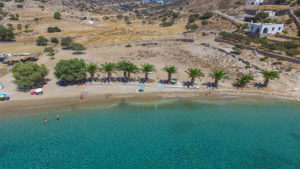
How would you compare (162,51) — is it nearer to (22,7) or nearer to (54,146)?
(54,146)

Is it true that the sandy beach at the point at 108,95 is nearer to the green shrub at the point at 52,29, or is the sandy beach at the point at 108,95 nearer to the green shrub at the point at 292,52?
the green shrub at the point at 292,52

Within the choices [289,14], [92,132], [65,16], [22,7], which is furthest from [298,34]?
[22,7]

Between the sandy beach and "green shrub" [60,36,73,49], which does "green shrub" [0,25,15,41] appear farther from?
the sandy beach

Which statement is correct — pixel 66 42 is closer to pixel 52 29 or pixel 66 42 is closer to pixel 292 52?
pixel 52 29

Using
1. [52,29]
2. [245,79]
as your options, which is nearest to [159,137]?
[245,79]

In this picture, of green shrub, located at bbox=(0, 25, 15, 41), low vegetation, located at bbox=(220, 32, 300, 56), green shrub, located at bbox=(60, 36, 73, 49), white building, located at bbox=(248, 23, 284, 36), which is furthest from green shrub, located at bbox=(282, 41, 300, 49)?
green shrub, located at bbox=(0, 25, 15, 41)

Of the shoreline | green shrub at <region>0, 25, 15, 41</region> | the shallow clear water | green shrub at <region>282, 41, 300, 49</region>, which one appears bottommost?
the shallow clear water

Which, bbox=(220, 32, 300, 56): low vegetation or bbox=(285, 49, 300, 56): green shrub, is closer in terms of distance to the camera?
bbox=(285, 49, 300, 56): green shrub
